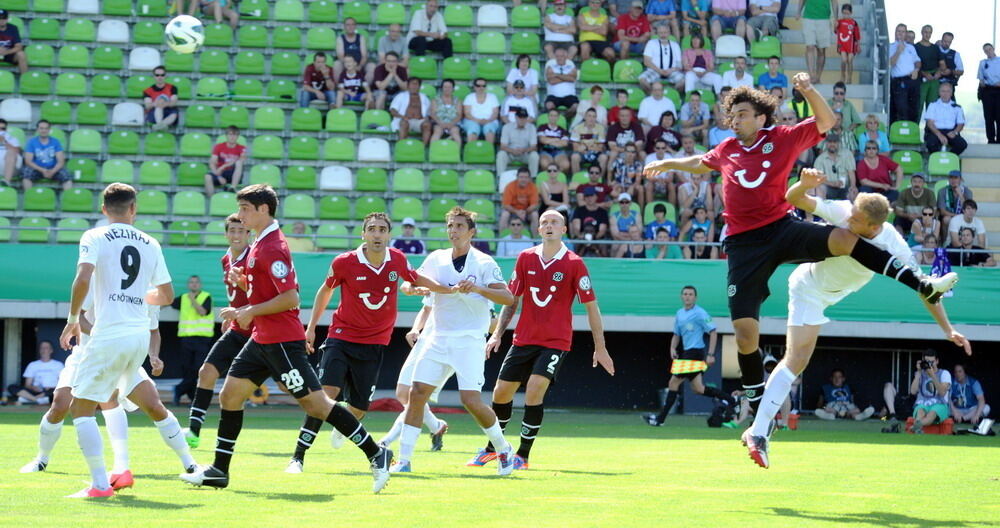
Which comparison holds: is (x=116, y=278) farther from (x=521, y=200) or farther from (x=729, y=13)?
(x=729, y=13)

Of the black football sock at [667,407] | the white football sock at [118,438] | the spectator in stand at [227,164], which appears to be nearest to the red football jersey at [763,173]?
the white football sock at [118,438]

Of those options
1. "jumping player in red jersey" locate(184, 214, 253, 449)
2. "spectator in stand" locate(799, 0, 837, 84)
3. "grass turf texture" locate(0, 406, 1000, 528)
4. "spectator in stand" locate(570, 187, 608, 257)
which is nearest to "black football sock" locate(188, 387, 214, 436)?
"jumping player in red jersey" locate(184, 214, 253, 449)

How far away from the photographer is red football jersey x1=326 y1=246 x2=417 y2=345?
37.4 feet

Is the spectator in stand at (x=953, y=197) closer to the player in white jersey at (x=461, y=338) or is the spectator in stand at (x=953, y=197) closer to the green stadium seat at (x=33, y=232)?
the player in white jersey at (x=461, y=338)

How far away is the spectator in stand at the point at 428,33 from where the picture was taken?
25641mm

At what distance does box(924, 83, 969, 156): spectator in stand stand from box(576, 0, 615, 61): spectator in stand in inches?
232

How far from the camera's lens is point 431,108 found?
24.4 m

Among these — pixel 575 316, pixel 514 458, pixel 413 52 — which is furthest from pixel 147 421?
pixel 413 52

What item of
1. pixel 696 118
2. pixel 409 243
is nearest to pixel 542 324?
pixel 409 243

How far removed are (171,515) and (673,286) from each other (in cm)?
1390

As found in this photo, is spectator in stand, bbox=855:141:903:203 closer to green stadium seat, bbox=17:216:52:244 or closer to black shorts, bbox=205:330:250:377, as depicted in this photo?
black shorts, bbox=205:330:250:377

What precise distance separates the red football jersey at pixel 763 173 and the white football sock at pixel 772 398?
107 cm

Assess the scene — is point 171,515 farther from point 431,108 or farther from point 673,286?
point 431,108

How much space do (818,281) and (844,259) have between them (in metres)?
0.32
